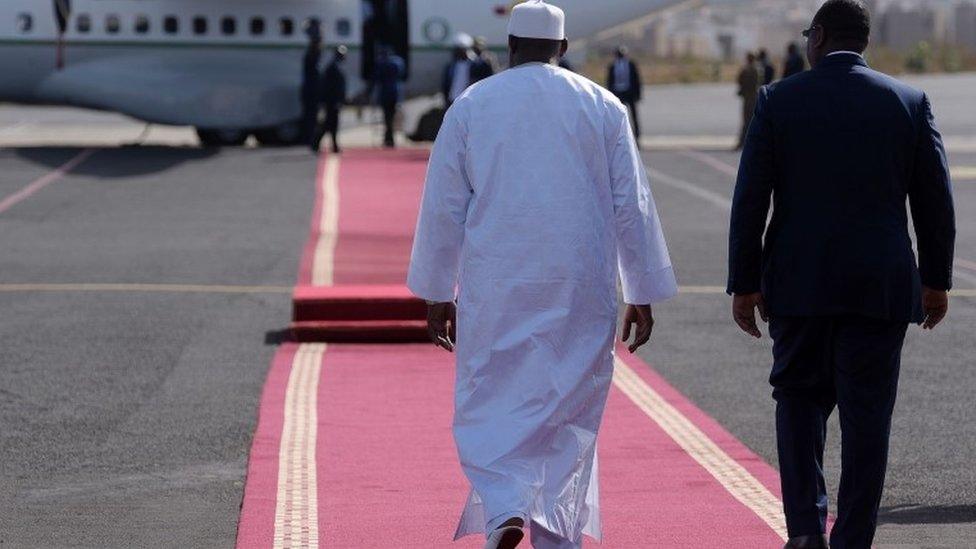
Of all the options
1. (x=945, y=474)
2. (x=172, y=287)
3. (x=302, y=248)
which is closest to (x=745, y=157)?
(x=945, y=474)

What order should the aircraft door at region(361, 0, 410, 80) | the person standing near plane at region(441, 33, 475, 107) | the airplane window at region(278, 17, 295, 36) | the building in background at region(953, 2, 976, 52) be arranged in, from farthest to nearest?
the building in background at region(953, 2, 976, 52)
the airplane window at region(278, 17, 295, 36)
the aircraft door at region(361, 0, 410, 80)
the person standing near plane at region(441, 33, 475, 107)

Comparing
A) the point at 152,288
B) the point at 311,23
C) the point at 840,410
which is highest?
the point at 840,410

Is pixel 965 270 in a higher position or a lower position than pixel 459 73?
higher

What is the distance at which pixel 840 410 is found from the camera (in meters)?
5.93

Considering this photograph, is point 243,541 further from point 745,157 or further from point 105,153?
point 105,153

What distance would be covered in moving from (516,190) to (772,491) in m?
2.07

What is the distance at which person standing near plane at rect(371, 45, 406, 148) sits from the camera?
2998 centimetres

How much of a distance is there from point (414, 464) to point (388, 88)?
2231 cm

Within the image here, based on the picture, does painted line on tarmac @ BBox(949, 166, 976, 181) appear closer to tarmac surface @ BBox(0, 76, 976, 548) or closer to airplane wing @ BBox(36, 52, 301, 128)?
tarmac surface @ BBox(0, 76, 976, 548)

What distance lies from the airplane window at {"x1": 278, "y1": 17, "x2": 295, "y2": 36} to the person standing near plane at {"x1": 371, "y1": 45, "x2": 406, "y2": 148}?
1.92 meters

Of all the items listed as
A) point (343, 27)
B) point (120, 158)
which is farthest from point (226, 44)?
point (120, 158)

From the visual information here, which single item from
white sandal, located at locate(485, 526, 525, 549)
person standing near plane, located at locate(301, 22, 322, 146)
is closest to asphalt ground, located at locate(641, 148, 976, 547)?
white sandal, located at locate(485, 526, 525, 549)

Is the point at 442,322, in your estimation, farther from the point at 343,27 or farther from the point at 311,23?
the point at 343,27

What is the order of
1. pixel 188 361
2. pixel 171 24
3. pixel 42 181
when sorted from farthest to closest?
1. pixel 171 24
2. pixel 42 181
3. pixel 188 361
